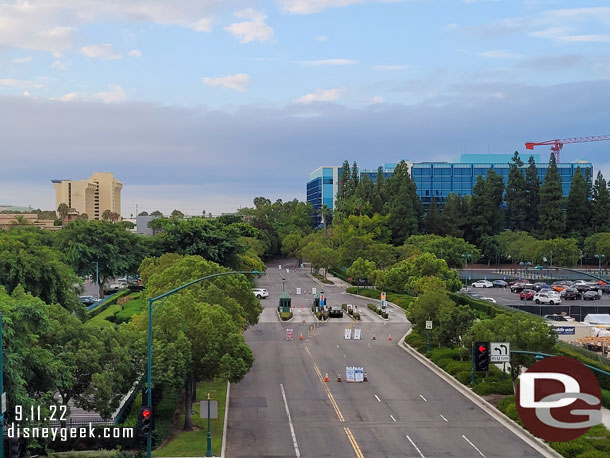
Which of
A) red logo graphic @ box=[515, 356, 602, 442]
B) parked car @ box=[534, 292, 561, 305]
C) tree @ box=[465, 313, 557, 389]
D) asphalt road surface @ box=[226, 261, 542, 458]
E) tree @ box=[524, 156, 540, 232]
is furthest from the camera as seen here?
tree @ box=[524, 156, 540, 232]

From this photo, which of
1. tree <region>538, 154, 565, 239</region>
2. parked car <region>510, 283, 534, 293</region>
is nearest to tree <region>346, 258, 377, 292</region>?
parked car <region>510, 283, 534, 293</region>

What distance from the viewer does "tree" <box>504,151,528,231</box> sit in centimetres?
14550

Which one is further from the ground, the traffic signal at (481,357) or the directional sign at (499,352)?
the traffic signal at (481,357)

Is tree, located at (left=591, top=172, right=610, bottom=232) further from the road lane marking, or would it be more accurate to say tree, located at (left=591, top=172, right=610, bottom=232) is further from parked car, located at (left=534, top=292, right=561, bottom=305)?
the road lane marking

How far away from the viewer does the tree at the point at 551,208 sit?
135125mm

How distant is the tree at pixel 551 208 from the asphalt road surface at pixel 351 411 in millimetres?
86888

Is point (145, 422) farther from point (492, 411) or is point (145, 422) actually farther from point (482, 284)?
point (482, 284)

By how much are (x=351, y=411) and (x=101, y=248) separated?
62711 mm

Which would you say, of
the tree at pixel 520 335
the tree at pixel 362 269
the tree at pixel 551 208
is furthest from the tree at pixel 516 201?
the tree at pixel 520 335

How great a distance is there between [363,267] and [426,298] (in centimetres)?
4370

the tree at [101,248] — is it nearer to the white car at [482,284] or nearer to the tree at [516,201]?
the white car at [482,284]

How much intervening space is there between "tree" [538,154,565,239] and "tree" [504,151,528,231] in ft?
22.8

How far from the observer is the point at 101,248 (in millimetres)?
91875

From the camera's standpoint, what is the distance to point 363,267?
97.2m
